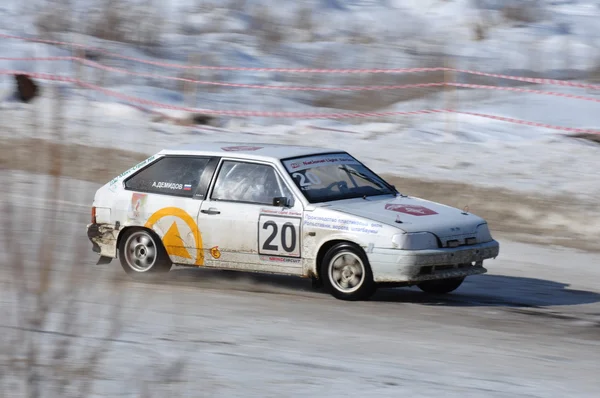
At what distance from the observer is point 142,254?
966 cm

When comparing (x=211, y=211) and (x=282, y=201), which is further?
(x=211, y=211)

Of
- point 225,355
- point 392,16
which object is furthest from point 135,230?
point 392,16

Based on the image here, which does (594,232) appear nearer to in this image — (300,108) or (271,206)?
(271,206)

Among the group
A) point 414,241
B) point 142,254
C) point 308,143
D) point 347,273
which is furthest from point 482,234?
point 308,143

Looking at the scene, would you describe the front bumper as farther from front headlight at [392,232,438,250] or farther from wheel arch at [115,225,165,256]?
wheel arch at [115,225,165,256]

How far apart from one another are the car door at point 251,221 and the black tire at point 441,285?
125 cm

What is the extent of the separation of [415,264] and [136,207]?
2.87m

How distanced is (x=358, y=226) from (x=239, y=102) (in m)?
13.3

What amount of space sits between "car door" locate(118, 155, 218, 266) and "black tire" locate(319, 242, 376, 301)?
4.19 feet

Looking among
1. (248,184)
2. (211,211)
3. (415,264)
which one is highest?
(248,184)

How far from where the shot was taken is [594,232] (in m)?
12.7

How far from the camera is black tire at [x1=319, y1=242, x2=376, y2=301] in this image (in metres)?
8.48

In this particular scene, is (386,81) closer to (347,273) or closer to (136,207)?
(136,207)

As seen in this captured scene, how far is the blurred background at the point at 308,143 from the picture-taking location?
542 centimetres
